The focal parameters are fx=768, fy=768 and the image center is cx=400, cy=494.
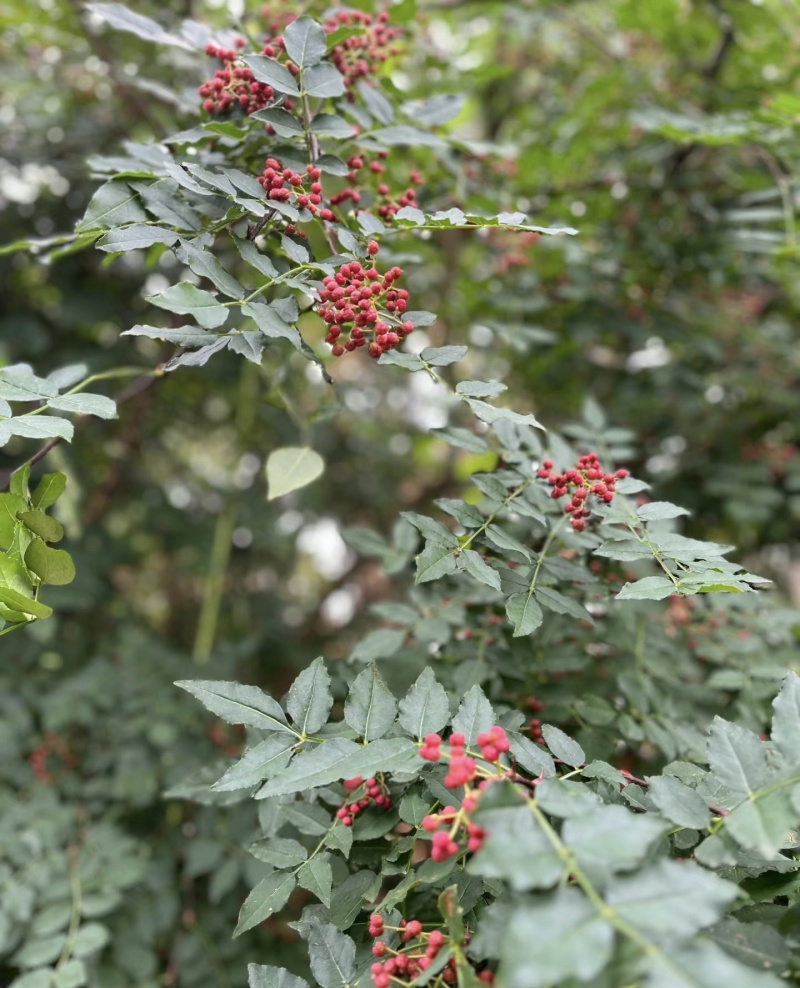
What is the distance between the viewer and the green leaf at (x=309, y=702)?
88 cm

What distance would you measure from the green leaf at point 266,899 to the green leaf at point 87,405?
57 cm

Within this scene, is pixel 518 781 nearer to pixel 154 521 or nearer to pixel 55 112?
pixel 154 521

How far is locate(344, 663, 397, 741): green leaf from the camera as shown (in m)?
0.84

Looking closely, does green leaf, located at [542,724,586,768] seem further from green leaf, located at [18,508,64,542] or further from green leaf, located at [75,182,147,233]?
green leaf, located at [75,182,147,233]

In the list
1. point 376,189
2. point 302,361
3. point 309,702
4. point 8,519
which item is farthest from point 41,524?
point 302,361

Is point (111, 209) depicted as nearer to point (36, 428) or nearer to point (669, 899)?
point (36, 428)

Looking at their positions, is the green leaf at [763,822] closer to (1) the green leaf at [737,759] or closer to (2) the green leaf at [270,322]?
(1) the green leaf at [737,759]

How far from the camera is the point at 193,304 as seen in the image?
86 cm

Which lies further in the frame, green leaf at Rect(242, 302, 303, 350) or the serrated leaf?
the serrated leaf

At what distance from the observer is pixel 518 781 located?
2.49 feet

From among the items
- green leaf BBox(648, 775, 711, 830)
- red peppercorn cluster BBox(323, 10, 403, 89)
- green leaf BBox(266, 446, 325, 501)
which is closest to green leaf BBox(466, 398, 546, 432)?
green leaf BBox(266, 446, 325, 501)

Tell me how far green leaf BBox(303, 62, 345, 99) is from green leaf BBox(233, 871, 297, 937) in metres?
0.97

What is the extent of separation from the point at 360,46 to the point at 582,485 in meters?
0.81

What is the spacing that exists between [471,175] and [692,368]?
878 mm
